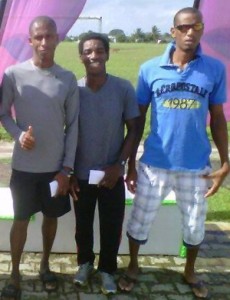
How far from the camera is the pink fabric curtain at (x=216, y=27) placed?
4.09m

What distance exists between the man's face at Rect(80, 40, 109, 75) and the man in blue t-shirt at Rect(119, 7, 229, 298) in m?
0.30

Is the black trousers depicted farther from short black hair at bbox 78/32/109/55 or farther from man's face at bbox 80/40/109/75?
short black hair at bbox 78/32/109/55

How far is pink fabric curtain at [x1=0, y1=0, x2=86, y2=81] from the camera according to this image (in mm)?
3504

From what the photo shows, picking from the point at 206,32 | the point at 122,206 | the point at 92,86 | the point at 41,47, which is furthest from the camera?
the point at 206,32

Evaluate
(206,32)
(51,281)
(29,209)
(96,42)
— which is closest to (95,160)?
(29,209)

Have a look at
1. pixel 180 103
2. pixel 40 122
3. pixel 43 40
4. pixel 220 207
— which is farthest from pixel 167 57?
pixel 220 207

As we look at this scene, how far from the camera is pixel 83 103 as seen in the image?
293cm

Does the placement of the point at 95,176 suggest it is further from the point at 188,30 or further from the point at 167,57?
the point at 188,30

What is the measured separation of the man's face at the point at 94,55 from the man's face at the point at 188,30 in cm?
48

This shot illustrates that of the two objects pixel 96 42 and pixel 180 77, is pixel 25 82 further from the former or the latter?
pixel 180 77

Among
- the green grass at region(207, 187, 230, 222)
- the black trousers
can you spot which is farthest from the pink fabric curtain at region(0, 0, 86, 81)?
the green grass at region(207, 187, 230, 222)

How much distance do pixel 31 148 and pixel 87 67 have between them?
24.4 inches

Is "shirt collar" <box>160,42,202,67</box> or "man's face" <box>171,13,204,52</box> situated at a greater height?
"man's face" <box>171,13,204,52</box>

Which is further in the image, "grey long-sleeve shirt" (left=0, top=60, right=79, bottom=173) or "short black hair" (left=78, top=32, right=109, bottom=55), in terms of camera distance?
"short black hair" (left=78, top=32, right=109, bottom=55)
